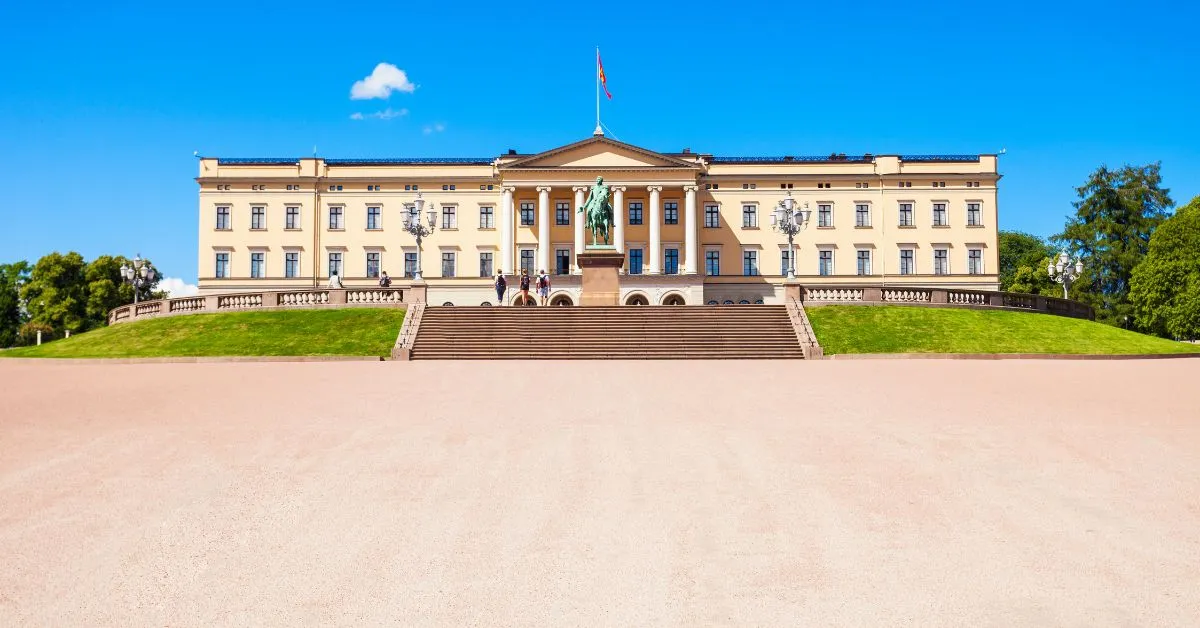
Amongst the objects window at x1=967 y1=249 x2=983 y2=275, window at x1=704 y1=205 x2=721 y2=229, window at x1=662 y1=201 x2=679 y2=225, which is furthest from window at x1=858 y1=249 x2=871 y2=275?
window at x1=662 y1=201 x2=679 y2=225

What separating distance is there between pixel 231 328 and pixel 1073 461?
36.2 metres

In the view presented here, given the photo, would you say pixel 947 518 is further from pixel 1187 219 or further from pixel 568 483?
pixel 1187 219

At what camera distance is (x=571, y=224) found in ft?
234

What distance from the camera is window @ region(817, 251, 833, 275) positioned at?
237 feet

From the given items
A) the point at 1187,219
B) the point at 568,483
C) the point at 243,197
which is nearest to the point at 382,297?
the point at 568,483

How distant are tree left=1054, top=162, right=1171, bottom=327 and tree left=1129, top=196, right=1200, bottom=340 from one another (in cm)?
554

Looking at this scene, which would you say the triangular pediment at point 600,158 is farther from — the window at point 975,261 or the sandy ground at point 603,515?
the sandy ground at point 603,515

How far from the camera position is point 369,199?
237 feet

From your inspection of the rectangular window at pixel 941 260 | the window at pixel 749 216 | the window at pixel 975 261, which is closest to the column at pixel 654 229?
the window at pixel 749 216

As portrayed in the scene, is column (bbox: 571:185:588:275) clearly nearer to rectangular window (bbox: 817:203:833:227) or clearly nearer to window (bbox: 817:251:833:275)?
rectangular window (bbox: 817:203:833:227)

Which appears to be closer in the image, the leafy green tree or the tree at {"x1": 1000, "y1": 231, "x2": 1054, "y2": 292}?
the leafy green tree

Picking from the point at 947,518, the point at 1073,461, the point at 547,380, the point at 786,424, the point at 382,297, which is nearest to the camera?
the point at 947,518

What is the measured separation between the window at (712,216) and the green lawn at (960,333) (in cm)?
3343

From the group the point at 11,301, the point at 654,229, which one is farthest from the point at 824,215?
the point at 11,301
